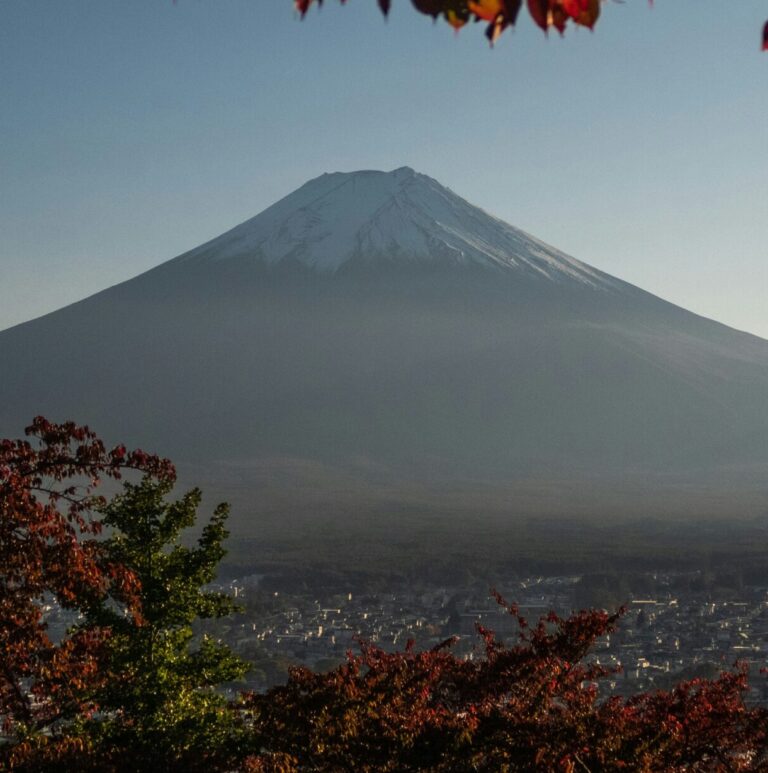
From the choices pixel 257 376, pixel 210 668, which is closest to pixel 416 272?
pixel 257 376

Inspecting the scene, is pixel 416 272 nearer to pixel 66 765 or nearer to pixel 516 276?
pixel 516 276

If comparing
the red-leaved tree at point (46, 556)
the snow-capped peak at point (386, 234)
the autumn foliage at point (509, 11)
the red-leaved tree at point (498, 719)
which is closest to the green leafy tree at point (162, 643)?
the red-leaved tree at point (498, 719)

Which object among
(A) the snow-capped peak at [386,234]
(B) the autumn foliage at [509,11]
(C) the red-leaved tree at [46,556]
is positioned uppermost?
(A) the snow-capped peak at [386,234]

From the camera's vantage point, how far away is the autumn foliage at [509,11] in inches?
124

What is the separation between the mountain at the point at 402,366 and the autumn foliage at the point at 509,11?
127m

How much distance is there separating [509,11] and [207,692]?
13.6 m

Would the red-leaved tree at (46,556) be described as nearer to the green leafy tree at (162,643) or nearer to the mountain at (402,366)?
the green leafy tree at (162,643)

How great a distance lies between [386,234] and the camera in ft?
609

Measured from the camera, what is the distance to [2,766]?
412 inches

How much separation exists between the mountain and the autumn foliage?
127474mm

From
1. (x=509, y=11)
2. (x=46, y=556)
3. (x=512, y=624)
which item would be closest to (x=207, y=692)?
(x=46, y=556)

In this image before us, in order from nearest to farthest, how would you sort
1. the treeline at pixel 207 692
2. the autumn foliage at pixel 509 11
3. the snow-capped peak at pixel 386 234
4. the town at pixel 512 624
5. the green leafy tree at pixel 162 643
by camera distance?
the autumn foliage at pixel 509 11, the treeline at pixel 207 692, the green leafy tree at pixel 162 643, the town at pixel 512 624, the snow-capped peak at pixel 386 234

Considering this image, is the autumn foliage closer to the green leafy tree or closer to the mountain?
the green leafy tree

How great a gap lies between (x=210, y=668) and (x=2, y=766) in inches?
185
